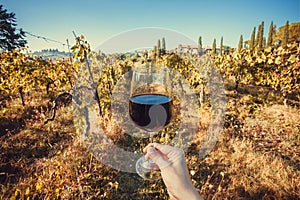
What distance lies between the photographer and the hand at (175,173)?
1054mm

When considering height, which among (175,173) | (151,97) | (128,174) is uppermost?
(151,97)

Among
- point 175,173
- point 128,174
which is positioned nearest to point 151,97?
point 175,173

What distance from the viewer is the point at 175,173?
1087 mm

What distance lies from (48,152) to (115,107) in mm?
1795

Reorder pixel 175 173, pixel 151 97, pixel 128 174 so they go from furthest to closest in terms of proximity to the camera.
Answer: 1. pixel 128 174
2. pixel 151 97
3. pixel 175 173

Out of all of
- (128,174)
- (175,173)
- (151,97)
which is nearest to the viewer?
(175,173)

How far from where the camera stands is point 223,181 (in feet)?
6.95

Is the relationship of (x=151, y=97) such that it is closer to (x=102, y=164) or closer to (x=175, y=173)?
(x=175, y=173)

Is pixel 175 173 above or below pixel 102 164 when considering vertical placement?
above

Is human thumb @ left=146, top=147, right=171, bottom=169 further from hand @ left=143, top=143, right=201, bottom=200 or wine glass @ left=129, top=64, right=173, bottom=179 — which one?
wine glass @ left=129, top=64, right=173, bottom=179

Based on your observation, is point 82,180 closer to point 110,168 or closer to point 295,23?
point 110,168

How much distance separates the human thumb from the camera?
1105 millimetres

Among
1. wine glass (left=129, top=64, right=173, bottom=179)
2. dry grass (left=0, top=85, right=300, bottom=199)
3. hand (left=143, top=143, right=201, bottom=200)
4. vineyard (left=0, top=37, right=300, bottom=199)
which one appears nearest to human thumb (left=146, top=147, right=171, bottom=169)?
hand (left=143, top=143, right=201, bottom=200)

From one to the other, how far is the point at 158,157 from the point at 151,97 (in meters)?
0.43
